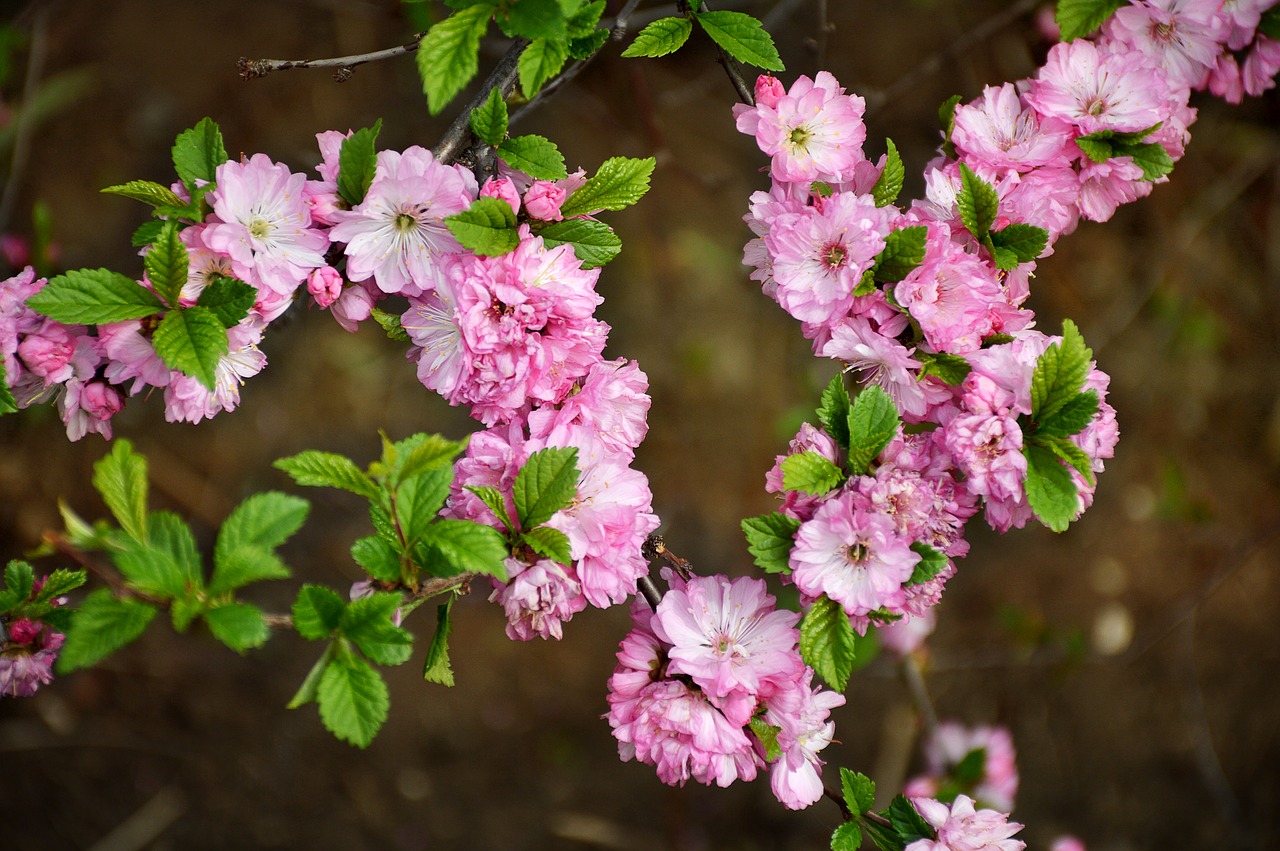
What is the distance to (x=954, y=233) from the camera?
113 centimetres

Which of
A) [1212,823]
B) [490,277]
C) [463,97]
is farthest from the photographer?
[1212,823]

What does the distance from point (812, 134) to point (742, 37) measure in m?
0.16

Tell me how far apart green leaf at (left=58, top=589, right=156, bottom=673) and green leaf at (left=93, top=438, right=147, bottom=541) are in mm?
78

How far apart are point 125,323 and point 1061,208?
1250 millimetres

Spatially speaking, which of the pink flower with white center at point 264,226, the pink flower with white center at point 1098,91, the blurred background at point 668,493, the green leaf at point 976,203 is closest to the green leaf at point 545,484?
the pink flower with white center at point 264,226

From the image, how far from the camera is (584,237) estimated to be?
41.5 inches

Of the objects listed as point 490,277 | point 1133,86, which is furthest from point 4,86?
point 1133,86

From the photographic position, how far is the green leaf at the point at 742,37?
1093mm

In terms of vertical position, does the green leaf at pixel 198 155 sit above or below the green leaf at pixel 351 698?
above

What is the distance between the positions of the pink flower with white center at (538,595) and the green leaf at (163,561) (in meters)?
0.32

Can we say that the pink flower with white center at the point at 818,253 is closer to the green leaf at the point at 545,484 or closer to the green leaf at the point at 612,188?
the green leaf at the point at 612,188

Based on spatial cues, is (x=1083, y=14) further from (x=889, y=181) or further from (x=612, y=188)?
(x=612, y=188)

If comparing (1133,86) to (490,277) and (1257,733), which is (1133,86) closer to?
(490,277)

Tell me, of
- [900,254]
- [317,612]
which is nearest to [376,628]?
[317,612]
